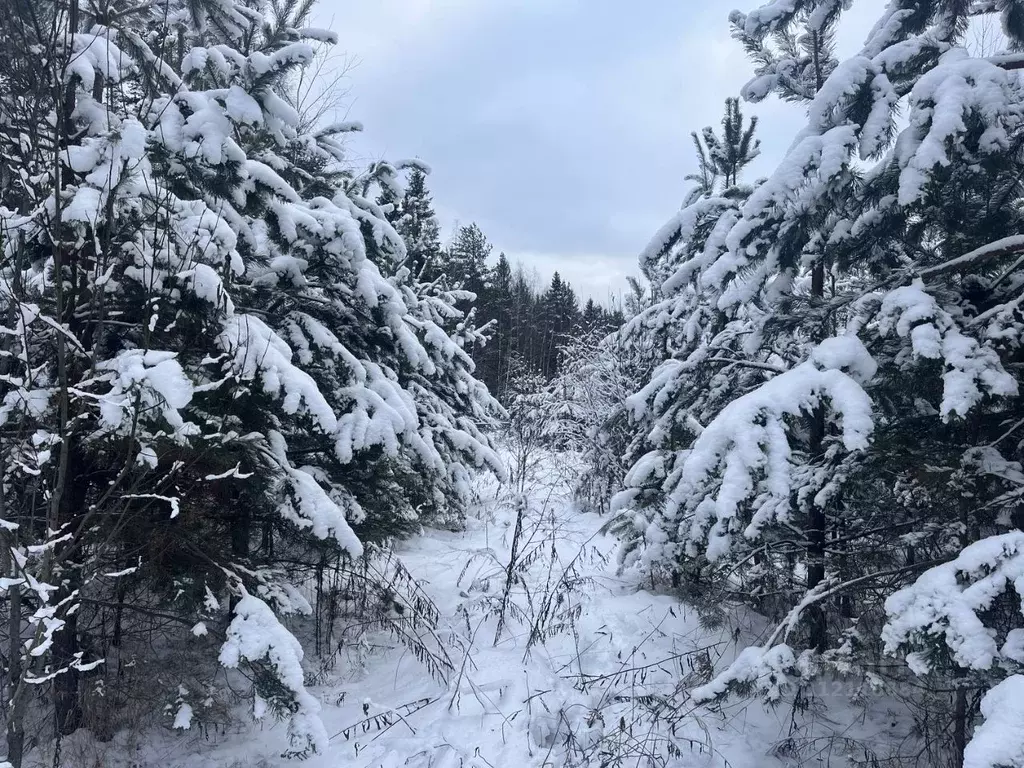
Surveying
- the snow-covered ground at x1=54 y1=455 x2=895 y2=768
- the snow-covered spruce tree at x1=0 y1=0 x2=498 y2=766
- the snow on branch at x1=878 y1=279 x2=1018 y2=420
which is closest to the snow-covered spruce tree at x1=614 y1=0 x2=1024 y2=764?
the snow on branch at x1=878 y1=279 x2=1018 y2=420

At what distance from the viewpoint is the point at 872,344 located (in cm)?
375

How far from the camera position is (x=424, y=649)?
16.9ft

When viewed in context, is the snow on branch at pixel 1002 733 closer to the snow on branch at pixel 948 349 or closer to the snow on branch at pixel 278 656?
the snow on branch at pixel 948 349

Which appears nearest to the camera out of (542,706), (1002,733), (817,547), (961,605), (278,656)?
(1002,733)

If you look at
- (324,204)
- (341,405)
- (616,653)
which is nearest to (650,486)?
(616,653)

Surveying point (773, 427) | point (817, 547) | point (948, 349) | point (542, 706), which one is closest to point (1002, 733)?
point (773, 427)

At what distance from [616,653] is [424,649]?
1794 millimetres

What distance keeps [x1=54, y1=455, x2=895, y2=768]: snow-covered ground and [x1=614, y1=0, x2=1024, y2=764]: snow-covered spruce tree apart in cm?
84

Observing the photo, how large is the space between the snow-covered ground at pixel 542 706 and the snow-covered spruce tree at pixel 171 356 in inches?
33.1

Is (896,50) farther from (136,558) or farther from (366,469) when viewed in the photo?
(136,558)

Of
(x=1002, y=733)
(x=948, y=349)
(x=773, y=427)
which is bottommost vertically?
(x=1002, y=733)

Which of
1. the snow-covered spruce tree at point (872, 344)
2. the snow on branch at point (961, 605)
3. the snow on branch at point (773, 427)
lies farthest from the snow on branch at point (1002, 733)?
the snow on branch at point (773, 427)

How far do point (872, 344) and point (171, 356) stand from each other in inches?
168

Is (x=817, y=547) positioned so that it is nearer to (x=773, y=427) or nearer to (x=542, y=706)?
(x=773, y=427)
